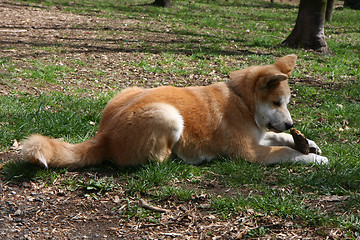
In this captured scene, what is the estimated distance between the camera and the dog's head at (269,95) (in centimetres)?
513

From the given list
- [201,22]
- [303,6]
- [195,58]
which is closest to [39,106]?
[195,58]

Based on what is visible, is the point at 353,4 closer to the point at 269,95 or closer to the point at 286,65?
the point at 286,65

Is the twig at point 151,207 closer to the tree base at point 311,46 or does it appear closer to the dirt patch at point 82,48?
the dirt patch at point 82,48

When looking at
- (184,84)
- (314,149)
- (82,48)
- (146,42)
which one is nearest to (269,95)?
(314,149)

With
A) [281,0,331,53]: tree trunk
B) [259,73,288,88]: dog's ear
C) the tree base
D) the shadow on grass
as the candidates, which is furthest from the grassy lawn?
[259,73,288,88]: dog's ear

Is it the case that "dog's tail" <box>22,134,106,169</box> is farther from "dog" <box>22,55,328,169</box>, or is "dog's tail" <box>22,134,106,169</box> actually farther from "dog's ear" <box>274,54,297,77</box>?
"dog's ear" <box>274,54,297,77</box>

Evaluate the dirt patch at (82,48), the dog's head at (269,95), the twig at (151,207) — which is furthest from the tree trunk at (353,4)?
the twig at (151,207)

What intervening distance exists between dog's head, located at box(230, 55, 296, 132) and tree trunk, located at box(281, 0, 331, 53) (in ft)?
21.6

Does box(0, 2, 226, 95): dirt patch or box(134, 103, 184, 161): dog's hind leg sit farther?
box(0, 2, 226, 95): dirt patch

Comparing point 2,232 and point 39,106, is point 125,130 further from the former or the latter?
point 39,106

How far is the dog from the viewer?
4.68m

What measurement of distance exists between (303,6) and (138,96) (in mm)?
8079

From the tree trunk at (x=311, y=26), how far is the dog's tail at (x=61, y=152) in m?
8.39

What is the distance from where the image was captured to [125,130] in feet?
15.4
